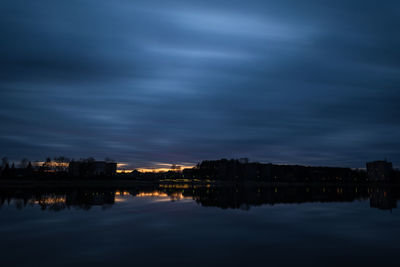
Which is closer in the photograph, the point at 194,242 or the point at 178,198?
the point at 194,242

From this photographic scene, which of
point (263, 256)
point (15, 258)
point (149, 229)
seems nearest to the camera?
point (15, 258)

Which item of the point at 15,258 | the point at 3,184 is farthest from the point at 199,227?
the point at 3,184

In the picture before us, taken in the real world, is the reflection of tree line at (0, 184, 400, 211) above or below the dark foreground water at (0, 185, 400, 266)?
below

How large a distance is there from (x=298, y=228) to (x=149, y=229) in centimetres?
1284

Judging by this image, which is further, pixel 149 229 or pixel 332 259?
pixel 149 229

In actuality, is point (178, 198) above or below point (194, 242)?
below

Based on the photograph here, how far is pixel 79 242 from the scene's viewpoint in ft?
67.0

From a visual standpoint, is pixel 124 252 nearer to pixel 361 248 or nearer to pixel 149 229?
pixel 149 229

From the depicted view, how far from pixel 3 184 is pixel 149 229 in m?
124

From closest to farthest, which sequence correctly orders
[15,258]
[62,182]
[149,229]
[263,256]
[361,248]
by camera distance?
[15,258] → [263,256] → [361,248] → [149,229] → [62,182]

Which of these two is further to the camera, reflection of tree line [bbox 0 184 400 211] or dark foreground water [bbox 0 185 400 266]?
reflection of tree line [bbox 0 184 400 211]

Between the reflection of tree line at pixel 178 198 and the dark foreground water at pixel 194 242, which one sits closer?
the dark foreground water at pixel 194 242

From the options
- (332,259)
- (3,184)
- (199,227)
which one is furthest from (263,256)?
(3,184)

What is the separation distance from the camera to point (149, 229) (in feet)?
84.9
